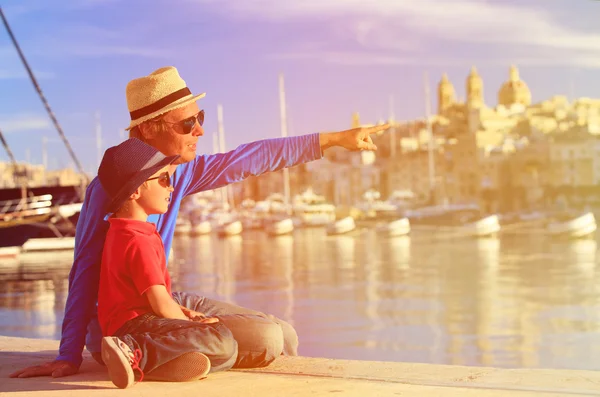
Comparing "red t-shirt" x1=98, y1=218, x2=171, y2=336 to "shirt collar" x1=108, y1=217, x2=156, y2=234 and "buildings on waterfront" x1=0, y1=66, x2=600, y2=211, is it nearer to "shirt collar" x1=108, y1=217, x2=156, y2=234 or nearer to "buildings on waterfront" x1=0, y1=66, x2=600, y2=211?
"shirt collar" x1=108, y1=217, x2=156, y2=234

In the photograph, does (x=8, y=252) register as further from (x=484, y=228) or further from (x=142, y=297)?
(x=142, y=297)

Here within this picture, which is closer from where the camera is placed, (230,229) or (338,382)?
(338,382)

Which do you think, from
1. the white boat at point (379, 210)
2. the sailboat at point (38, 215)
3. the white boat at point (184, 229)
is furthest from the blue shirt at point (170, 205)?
the white boat at point (379, 210)

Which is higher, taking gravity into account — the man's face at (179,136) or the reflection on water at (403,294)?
the man's face at (179,136)

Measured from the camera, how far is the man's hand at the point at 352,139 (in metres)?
2.10

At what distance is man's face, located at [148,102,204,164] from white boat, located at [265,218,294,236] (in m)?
28.7

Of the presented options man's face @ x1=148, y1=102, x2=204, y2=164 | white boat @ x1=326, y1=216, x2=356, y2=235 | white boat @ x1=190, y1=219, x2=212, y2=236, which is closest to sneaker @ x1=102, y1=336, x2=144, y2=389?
man's face @ x1=148, y1=102, x2=204, y2=164

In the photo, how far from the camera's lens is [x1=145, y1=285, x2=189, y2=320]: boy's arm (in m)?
1.88

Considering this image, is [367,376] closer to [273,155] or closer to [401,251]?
[273,155]

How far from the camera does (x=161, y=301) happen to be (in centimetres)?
189

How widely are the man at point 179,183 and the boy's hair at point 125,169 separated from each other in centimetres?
6

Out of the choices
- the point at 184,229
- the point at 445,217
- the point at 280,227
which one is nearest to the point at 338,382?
the point at 280,227

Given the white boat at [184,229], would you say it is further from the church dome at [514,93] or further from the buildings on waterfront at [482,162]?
the church dome at [514,93]

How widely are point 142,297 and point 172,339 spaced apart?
13cm
